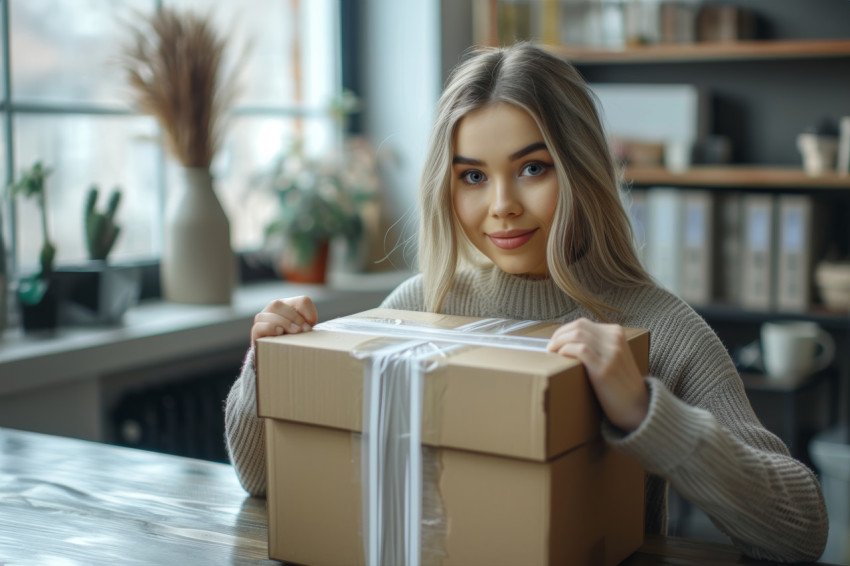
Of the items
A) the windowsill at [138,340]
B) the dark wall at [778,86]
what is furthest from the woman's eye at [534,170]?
the dark wall at [778,86]

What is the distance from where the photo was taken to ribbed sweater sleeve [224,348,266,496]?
1.10 metres

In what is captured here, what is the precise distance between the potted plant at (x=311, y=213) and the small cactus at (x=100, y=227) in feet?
2.03

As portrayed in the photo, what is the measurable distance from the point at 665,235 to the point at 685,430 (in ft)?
6.76

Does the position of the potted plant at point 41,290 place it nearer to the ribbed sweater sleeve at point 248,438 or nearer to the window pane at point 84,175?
the window pane at point 84,175

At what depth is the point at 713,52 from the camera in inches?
106

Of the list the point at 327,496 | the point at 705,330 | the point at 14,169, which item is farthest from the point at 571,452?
the point at 14,169

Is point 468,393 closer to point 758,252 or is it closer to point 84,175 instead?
point 84,175

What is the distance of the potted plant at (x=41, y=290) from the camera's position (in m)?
1.95

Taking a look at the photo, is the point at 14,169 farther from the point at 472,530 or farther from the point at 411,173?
the point at 472,530

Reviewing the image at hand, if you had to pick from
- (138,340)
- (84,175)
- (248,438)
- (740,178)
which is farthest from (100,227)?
(740,178)

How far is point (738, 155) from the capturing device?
2.93 m

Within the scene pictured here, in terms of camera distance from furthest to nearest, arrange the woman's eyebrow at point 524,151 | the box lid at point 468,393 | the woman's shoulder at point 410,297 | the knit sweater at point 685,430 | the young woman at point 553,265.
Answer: the woman's shoulder at point 410,297 → the woman's eyebrow at point 524,151 → the young woman at point 553,265 → the knit sweater at point 685,430 → the box lid at point 468,393

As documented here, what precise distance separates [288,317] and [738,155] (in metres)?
2.31

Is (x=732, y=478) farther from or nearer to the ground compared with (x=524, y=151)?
nearer to the ground
